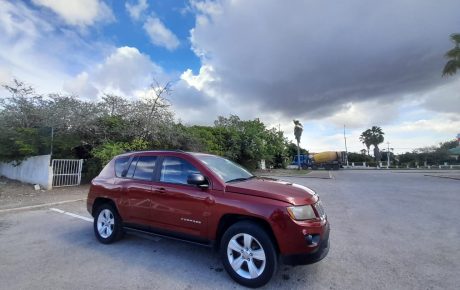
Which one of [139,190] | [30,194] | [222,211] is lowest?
[30,194]

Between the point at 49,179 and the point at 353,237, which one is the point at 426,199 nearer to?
the point at 353,237

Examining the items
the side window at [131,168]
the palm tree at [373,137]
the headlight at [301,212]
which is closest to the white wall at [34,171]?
the side window at [131,168]

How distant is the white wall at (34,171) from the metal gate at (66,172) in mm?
339

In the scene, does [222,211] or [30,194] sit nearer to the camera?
[222,211]

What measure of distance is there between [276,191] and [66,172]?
12.3 meters

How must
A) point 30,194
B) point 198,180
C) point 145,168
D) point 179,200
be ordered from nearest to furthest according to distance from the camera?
point 198,180 < point 179,200 < point 145,168 < point 30,194

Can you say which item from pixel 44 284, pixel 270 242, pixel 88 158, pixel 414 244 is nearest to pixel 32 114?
pixel 88 158

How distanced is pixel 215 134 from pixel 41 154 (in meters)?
13.9

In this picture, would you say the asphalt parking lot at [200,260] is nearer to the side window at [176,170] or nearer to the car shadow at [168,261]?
the car shadow at [168,261]

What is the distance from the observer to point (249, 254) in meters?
3.64

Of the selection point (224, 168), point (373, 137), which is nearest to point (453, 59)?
point (224, 168)

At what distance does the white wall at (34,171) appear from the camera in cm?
1238

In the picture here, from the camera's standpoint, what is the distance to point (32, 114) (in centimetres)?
1449

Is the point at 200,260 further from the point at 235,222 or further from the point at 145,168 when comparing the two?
the point at 145,168
